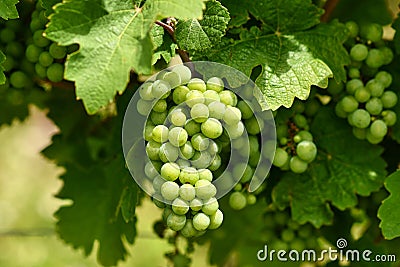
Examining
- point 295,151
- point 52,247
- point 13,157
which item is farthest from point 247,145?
point 13,157

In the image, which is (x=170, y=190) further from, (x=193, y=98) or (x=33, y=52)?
(x=33, y=52)


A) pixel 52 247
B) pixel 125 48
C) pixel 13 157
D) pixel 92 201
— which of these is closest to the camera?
pixel 125 48

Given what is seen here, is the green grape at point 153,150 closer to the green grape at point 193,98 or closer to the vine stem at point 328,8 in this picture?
the green grape at point 193,98

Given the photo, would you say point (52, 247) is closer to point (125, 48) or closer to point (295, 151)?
point (295, 151)

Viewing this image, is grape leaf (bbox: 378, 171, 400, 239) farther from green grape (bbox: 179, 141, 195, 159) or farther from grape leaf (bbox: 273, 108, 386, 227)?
green grape (bbox: 179, 141, 195, 159)
